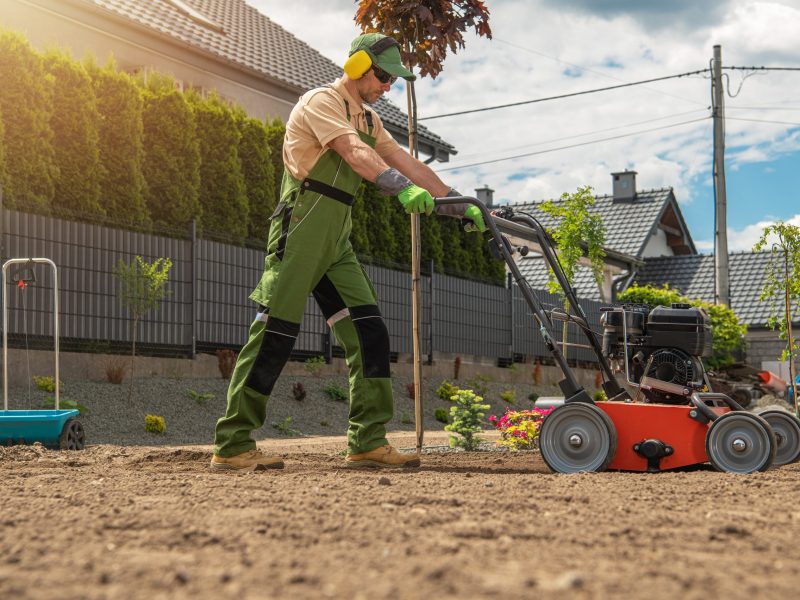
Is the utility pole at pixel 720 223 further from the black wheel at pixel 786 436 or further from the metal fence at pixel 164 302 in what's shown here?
the black wheel at pixel 786 436

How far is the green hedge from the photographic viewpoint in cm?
1128

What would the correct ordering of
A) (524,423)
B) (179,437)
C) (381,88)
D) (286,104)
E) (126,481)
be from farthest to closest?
(286,104)
(179,437)
(524,423)
(381,88)
(126,481)

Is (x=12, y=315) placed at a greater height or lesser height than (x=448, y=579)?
greater

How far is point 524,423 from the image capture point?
7477 millimetres

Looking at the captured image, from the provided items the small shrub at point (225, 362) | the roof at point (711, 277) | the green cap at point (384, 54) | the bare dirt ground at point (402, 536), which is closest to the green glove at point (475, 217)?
the green cap at point (384, 54)

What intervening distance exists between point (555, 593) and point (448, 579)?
10.0 inches

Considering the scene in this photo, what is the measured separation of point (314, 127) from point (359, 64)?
49 cm

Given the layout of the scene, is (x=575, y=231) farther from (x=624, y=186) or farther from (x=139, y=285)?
(x=624, y=186)

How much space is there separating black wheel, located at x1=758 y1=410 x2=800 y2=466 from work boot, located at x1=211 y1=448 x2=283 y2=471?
256 centimetres

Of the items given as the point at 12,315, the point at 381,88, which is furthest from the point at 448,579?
the point at 12,315

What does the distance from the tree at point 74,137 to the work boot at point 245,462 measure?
23.2 feet

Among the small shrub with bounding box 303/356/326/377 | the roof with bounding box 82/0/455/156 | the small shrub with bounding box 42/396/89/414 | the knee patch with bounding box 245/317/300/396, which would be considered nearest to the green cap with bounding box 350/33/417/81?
the knee patch with bounding box 245/317/300/396

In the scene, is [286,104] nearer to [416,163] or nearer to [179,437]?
[179,437]

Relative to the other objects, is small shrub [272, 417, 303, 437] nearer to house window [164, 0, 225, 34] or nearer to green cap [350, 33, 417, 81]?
green cap [350, 33, 417, 81]
